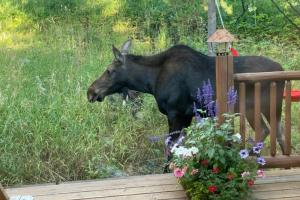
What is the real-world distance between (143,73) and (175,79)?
1.67 feet

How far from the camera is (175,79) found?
6266mm

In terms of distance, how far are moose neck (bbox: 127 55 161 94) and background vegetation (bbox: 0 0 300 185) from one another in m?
0.49

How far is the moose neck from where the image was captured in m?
6.57

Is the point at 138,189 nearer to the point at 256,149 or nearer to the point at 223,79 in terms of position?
the point at 256,149

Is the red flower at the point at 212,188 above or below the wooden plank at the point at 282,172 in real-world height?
above

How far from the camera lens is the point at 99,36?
9750 mm

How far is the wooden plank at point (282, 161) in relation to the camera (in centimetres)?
528

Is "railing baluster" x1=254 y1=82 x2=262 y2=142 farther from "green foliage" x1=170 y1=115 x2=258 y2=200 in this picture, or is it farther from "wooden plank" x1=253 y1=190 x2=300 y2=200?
"wooden plank" x1=253 y1=190 x2=300 y2=200

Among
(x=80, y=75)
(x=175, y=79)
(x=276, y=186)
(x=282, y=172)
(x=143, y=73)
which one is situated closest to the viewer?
(x=276, y=186)

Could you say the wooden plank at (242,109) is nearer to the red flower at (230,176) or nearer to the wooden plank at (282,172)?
the red flower at (230,176)

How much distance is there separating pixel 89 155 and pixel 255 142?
6.29 ft

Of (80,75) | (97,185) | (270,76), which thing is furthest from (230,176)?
(80,75)

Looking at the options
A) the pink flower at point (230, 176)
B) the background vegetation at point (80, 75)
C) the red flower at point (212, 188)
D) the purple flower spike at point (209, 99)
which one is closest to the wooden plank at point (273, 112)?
the purple flower spike at point (209, 99)

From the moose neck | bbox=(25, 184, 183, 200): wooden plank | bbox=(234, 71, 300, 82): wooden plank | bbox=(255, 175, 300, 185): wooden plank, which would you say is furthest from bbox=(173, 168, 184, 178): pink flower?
the moose neck
